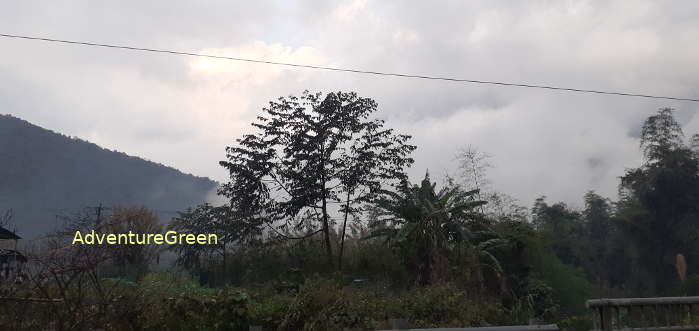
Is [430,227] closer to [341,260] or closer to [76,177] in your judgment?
[341,260]

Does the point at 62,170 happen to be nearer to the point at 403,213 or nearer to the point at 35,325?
the point at 403,213

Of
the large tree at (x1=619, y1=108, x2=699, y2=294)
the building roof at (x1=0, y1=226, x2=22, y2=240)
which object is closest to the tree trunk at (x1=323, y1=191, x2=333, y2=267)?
the building roof at (x1=0, y1=226, x2=22, y2=240)

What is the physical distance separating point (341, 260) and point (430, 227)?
4113 millimetres

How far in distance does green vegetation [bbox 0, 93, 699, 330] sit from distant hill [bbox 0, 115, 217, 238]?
100525mm

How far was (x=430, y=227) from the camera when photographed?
55.6ft

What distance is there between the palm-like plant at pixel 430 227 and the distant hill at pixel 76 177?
107610 mm

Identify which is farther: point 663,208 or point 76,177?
point 76,177

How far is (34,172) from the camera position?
125750 mm

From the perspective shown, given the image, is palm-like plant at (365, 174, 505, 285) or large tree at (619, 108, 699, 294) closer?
palm-like plant at (365, 174, 505, 285)

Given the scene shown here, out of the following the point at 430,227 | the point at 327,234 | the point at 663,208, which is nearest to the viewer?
the point at 430,227

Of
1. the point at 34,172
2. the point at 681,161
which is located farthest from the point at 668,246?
the point at 34,172

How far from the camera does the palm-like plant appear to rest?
16531 mm

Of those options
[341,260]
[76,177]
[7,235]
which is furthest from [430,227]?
[76,177]

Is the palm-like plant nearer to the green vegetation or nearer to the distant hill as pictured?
the green vegetation
